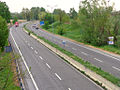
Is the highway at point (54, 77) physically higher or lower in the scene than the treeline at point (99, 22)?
lower

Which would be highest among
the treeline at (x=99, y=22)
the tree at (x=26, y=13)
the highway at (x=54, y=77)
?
the tree at (x=26, y=13)

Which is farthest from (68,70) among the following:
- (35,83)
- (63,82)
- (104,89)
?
(104,89)

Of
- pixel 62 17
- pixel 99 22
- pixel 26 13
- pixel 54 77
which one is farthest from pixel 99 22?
pixel 26 13

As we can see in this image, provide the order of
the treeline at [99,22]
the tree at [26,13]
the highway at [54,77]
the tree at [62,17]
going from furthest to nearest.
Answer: the tree at [26,13]
the tree at [62,17]
the treeline at [99,22]
the highway at [54,77]

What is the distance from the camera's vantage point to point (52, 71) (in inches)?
840

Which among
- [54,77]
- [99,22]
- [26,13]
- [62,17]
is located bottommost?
[54,77]

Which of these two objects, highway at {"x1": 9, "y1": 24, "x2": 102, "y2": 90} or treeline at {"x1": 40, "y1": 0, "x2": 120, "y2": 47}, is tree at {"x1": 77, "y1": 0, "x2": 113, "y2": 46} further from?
highway at {"x1": 9, "y1": 24, "x2": 102, "y2": 90}

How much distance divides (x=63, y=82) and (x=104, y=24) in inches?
1061

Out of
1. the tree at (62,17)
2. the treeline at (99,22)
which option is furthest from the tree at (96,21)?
the tree at (62,17)

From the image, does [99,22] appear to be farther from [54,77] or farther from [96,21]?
[54,77]

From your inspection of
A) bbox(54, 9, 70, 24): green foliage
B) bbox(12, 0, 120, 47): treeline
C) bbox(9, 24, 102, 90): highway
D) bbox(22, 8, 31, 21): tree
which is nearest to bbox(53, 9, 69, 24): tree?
bbox(54, 9, 70, 24): green foliage

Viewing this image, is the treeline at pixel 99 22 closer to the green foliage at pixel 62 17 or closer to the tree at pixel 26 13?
the green foliage at pixel 62 17

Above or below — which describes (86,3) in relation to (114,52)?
above

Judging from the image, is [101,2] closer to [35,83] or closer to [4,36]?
[4,36]
